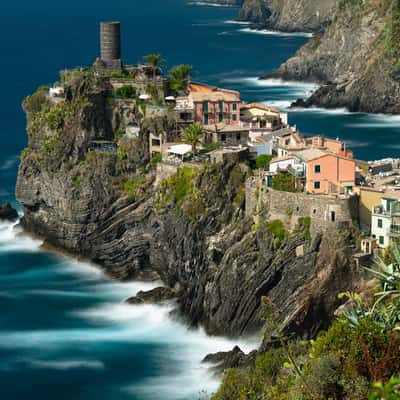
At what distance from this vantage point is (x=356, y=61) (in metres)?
161

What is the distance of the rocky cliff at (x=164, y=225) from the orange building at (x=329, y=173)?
3560 millimetres

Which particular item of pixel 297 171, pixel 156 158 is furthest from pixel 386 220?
pixel 156 158

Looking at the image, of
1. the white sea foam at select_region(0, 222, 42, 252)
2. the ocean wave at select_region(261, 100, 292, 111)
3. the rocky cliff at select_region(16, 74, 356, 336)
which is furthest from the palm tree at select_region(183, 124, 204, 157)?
the ocean wave at select_region(261, 100, 292, 111)

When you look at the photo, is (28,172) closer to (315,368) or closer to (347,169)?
(347,169)

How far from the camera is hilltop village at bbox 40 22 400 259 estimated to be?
6875cm

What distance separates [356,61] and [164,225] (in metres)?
86.0

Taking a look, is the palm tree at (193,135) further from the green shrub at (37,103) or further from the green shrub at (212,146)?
the green shrub at (37,103)

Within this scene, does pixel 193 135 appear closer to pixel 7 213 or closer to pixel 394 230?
pixel 394 230

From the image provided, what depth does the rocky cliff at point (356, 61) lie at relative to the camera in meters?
148

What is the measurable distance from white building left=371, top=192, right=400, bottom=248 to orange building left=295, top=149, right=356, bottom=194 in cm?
412

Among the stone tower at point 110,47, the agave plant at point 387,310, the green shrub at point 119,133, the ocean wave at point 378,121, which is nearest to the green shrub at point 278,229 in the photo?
the green shrub at point 119,133

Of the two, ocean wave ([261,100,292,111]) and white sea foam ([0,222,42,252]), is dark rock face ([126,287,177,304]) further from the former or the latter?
ocean wave ([261,100,292,111])

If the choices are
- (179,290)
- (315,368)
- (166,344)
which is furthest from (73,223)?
(315,368)

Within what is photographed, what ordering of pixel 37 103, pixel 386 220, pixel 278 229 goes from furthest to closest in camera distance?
pixel 37 103 → pixel 278 229 → pixel 386 220
